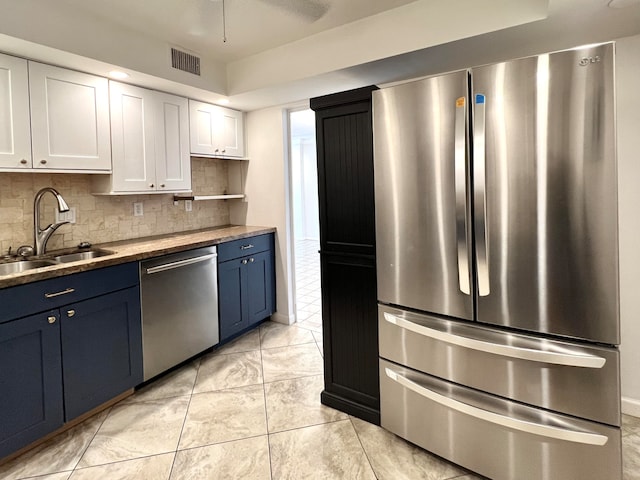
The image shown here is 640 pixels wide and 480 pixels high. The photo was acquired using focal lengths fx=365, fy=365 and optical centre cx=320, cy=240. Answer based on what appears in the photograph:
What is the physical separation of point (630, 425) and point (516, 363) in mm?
1238

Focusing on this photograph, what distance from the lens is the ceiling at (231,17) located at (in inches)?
87.4

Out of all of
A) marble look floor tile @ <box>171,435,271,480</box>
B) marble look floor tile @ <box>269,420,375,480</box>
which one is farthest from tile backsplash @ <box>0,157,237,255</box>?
marble look floor tile @ <box>269,420,375,480</box>

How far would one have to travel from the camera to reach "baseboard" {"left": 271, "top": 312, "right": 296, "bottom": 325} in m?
3.80

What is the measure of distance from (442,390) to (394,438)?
50 centimetres

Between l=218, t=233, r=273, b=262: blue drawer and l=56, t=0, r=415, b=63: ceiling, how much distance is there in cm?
160

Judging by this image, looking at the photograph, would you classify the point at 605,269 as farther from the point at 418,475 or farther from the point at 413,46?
the point at 413,46

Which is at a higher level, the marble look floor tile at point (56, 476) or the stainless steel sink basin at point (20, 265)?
the stainless steel sink basin at point (20, 265)

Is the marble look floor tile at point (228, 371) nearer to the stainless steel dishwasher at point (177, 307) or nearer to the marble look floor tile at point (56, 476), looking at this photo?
the stainless steel dishwasher at point (177, 307)

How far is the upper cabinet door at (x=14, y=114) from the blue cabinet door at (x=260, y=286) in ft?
6.03

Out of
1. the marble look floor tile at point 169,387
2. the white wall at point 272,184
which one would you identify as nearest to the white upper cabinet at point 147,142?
the white wall at point 272,184

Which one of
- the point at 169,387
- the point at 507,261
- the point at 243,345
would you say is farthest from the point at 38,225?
the point at 507,261

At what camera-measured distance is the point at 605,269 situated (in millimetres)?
1354

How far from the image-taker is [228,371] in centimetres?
284

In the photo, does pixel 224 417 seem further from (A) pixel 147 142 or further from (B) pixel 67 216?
(A) pixel 147 142
